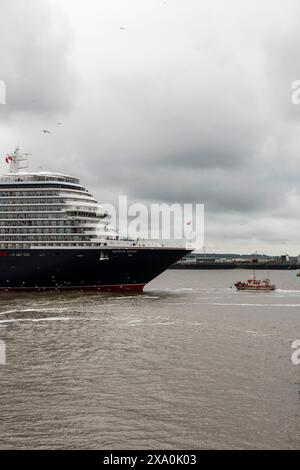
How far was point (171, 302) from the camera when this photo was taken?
60.9 meters

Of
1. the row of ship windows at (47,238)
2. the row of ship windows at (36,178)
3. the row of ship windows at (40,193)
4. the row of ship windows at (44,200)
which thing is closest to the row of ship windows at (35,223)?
the row of ship windows at (47,238)

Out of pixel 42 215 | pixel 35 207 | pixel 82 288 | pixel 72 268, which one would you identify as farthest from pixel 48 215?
pixel 82 288

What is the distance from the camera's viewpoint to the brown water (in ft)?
57.9

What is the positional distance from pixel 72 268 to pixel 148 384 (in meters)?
47.8

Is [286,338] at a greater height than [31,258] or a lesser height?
lesser

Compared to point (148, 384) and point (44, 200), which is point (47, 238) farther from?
point (148, 384)

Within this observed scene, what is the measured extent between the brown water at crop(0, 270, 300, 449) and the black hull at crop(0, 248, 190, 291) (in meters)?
26.0

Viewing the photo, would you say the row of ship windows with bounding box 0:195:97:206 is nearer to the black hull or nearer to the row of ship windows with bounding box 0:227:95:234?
the row of ship windows with bounding box 0:227:95:234

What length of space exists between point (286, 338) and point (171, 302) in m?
26.6

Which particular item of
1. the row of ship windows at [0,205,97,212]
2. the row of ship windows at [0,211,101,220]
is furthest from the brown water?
the row of ship windows at [0,205,97,212]
